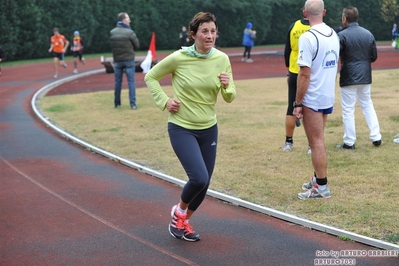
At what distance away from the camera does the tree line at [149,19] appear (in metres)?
35.3

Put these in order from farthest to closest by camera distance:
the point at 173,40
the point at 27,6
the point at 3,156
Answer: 1. the point at 173,40
2. the point at 27,6
3. the point at 3,156

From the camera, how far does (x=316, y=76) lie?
7281 mm

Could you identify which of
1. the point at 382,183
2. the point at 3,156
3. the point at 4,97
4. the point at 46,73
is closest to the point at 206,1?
the point at 46,73

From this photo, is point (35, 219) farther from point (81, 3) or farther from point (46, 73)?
point (81, 3)

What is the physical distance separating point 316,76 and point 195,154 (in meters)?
1.98

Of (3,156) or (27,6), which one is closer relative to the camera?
(3,156)

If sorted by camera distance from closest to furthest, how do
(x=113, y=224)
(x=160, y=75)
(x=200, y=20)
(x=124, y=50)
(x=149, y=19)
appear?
(x=200, y=20) < (x=160, y=75) < (x=113, y=224) < (x=124, y=50) < (x=149, y=19)

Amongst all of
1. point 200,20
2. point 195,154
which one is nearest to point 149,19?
point 200,20

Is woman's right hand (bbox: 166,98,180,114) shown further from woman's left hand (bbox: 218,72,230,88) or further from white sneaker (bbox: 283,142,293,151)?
white sneaker (bbox: 283,142,293,151)

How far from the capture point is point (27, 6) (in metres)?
34.8

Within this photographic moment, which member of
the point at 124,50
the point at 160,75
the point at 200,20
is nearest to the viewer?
the point at 200,20

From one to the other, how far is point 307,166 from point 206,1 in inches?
1491

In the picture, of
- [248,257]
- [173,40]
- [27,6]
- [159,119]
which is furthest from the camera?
[173,40]

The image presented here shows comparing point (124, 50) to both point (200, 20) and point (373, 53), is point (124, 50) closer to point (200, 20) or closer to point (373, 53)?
point (373, 53)
